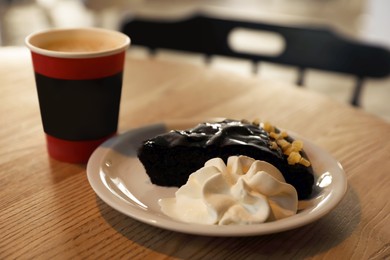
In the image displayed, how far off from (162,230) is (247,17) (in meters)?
4.89

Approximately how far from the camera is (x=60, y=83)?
2.61ft

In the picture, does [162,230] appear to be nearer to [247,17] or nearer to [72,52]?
[72,52]

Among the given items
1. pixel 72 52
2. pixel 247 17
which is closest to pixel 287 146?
pixel 72 52

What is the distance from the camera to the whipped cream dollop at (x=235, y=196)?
631 millimetres

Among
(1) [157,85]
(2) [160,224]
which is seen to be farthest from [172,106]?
(2) [160,224]

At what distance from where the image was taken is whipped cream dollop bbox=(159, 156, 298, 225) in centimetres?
63

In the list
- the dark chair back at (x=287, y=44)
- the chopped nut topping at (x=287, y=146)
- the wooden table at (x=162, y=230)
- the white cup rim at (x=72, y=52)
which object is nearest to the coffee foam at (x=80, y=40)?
the white cup rim at (x=72, y=52)

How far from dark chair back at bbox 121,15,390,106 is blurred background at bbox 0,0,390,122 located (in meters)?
0.12

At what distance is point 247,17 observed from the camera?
530cm

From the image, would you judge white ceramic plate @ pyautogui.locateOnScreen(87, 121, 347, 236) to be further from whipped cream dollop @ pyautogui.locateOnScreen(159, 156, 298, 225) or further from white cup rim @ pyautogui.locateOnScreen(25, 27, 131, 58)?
white cup rim @ pyautogui.locateOnScreen(25, 27, 131, 58)

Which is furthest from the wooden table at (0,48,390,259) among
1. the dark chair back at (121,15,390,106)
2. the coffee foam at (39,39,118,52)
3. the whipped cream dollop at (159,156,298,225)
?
the dark chair back at (121,15,390,106)

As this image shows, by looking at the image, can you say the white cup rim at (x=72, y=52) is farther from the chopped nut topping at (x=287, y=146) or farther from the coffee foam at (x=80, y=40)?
the chopped nut topping at (x=287, y=146)

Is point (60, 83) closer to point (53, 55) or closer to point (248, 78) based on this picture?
point (53, 55)

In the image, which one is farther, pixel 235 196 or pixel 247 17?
pixel 247 17
